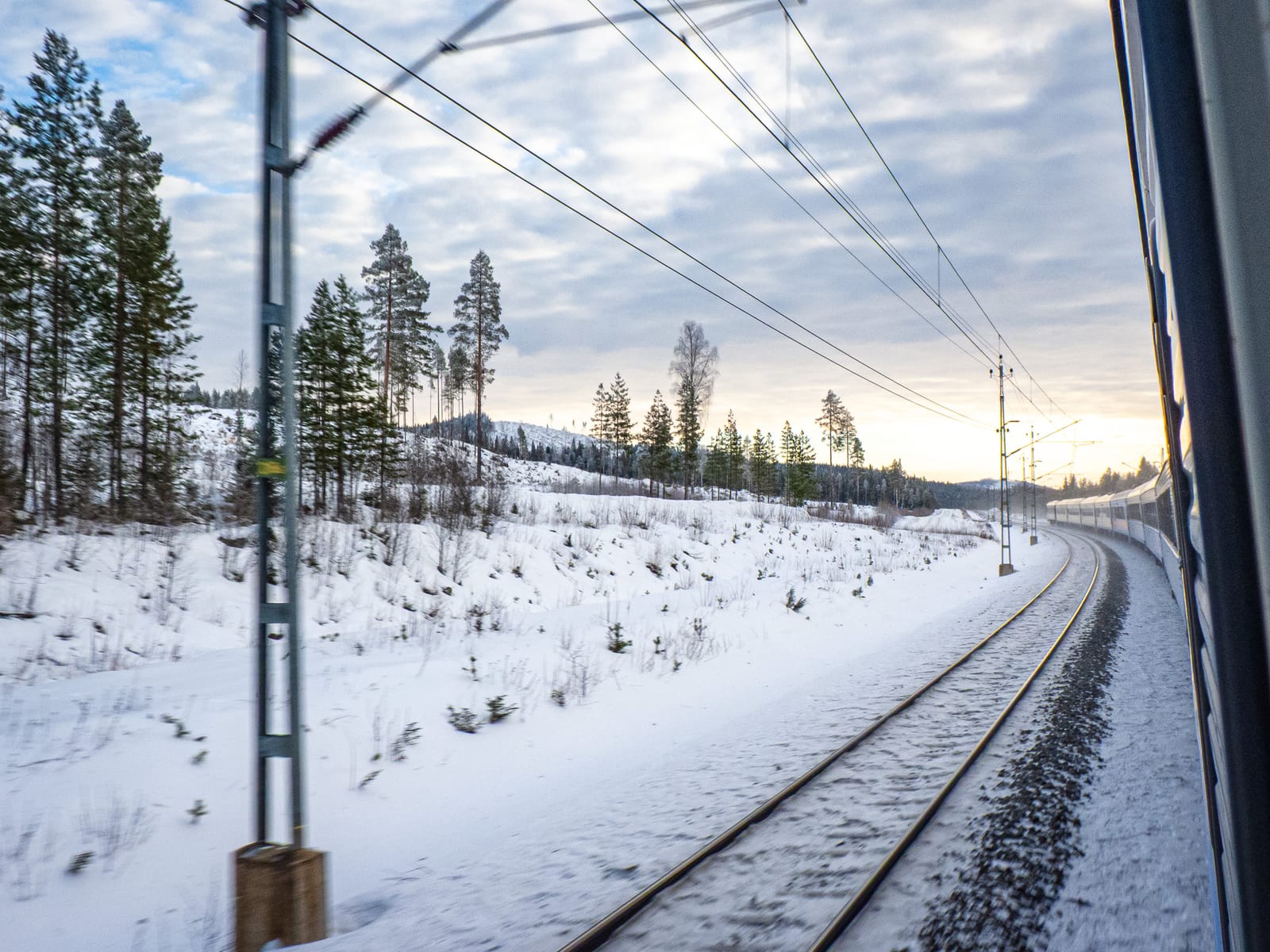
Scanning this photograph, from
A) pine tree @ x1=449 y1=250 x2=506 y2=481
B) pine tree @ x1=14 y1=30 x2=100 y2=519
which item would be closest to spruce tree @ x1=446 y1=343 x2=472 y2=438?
pine tree @ x1=449 y1=250 x2=506 y2=481

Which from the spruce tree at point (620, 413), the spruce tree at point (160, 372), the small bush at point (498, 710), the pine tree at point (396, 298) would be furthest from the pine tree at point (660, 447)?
the small bush at point (498, 710)

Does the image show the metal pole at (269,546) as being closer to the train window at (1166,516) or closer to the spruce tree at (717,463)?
the train window at (1166,516)

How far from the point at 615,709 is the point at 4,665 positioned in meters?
7.84

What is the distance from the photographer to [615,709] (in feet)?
29.8

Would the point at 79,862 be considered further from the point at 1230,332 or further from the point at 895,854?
the point at 1230,332

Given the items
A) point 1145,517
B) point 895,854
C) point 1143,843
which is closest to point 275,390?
point 895,854

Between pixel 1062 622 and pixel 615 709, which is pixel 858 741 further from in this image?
pixel 1062 622

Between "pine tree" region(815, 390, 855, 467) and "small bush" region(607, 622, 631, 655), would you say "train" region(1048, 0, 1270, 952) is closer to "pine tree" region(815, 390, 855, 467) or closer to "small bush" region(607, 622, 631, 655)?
"small bush" region(607, 622, 631, 655)

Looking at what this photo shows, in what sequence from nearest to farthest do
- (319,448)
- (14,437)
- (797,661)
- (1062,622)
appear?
1. (797,661)
2. (1062,622)
3. (14,437)
4. (319,448)

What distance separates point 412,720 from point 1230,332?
7.99m

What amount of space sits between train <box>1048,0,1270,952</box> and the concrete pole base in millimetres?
4442

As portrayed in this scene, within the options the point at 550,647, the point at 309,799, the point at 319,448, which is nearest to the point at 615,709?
the point at 550,647

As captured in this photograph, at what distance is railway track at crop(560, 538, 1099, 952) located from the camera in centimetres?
396

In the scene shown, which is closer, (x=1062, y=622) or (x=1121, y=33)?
(x=1121, y=33)
